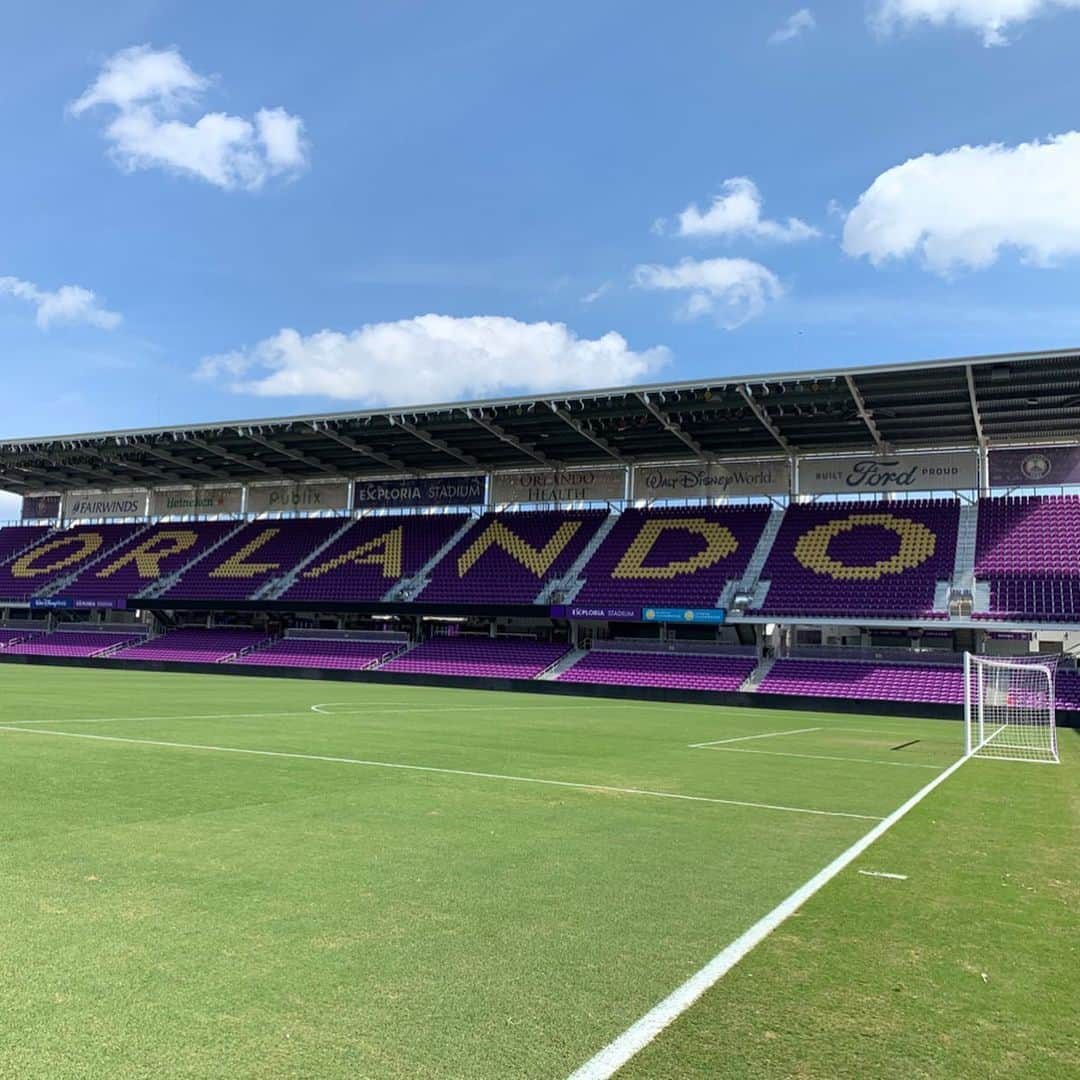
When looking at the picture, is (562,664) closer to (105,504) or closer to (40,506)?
(105,504)

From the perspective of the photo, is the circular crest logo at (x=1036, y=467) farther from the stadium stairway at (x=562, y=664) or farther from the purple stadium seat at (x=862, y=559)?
the stadium stairway at (x=562, y=664)

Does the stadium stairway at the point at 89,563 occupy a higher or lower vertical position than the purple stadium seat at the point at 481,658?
higher

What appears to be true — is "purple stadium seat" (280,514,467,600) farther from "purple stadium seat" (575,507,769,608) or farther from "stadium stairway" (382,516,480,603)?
"purple stadium seat" (575,507,769,608)

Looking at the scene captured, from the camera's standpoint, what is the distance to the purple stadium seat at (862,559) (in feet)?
123

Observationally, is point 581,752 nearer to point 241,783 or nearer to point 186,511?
point 241,783

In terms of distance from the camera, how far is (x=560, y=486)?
50125 mm

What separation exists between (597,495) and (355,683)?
55.4 feet

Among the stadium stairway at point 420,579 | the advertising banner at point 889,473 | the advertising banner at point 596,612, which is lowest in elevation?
the advertising banner at point 596,612

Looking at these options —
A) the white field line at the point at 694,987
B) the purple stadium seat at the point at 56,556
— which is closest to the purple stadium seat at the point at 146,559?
the purple stadium seat at the point at 56,556

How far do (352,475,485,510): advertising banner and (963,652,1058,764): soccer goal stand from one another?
91.6ft

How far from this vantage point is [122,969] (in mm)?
4668

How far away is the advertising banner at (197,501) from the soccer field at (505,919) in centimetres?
4686

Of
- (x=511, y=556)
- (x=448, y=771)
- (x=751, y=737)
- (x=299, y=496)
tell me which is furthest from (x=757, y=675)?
(x=299, y=496)

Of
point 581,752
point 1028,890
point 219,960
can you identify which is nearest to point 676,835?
point 1028,890
